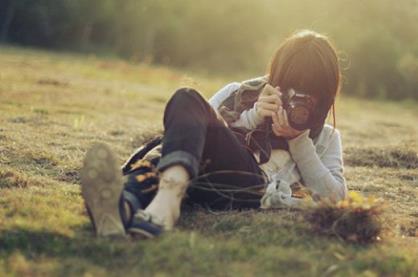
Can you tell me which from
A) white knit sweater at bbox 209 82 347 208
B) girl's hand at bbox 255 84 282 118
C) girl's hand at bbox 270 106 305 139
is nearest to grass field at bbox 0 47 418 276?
white knit sweater at bbox 209 82 347 208

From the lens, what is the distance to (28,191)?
339cm

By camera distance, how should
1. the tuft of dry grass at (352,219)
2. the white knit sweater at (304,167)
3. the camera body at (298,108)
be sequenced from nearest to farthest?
1. the tuft of dry grass at (352,219)
2. the camera body at (298,108)
3. the white knit sweater at (304,167)

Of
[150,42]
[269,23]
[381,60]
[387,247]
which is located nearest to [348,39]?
[381,60]

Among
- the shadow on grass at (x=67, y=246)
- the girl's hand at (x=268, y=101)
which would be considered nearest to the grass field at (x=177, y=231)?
the shadow on grass at (x=67, y=246)

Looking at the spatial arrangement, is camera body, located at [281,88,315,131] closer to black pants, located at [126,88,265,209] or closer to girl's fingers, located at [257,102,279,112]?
girl's fingers, located at [257,102,279,112]

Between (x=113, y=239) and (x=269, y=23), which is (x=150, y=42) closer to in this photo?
(x=269, y=23)

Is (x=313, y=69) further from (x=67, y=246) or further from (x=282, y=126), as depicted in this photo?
(x=67, y=246)

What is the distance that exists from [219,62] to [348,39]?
7770 millimetres

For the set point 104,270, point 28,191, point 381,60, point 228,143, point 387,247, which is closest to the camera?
point 104,270

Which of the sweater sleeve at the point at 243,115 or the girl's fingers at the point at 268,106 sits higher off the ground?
the girl's fingers at the point at 268,106

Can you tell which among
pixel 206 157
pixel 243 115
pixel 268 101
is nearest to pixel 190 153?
pixel 206 157

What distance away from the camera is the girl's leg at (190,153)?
8.45 ft

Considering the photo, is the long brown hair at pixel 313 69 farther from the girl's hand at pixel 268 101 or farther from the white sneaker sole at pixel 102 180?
the white sneaker sole at pixel 102 180

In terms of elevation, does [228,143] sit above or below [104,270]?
above
